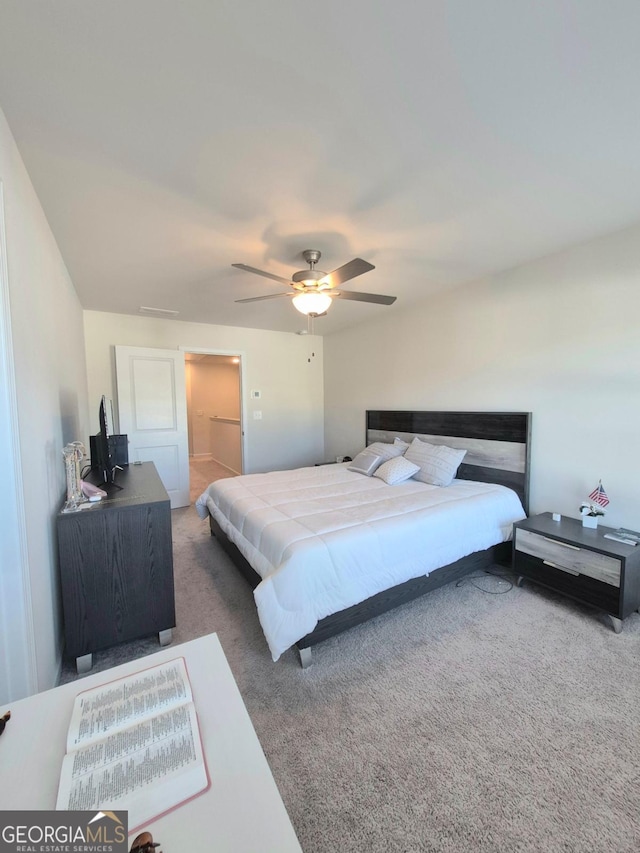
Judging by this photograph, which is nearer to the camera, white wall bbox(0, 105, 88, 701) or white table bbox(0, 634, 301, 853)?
white table bbox(0, 634, 301, 853)

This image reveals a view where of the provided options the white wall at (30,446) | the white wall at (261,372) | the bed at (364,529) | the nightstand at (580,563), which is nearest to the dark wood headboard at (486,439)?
the bed at (364,529)

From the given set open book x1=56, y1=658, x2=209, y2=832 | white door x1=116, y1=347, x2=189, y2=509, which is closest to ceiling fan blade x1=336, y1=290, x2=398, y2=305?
open book x1=56, y1=658, x2=209, y2=832

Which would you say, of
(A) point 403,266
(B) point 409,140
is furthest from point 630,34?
(A) point 403,266

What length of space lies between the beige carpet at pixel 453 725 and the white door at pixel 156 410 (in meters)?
2.54

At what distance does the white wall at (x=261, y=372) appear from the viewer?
13.9ft

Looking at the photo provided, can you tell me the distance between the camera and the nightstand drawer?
2111 millimetres

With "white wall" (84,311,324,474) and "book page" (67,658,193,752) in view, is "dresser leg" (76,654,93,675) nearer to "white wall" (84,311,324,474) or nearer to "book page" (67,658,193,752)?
"book page" (67,658,193,752)

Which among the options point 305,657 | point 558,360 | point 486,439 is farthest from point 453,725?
point 558,360

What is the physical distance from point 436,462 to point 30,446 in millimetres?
3015

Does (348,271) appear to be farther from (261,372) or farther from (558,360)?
(261,372)

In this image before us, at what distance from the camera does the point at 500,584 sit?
2688 millimetres

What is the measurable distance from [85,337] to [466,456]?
177 inches

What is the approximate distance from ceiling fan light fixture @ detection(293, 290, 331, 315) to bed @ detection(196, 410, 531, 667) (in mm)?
1441

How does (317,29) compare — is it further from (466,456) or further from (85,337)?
(85,337)
